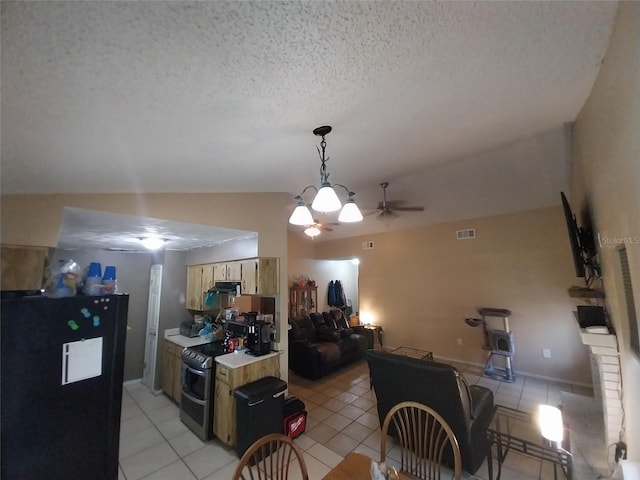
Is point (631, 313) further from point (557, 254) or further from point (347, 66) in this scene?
point (557, 254)

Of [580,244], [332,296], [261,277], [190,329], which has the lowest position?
[190,329]

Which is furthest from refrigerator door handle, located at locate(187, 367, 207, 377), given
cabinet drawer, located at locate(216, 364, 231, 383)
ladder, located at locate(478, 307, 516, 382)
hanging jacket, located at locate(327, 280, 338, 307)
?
hanging jacket, located at locate(327, 280, 338, 307)

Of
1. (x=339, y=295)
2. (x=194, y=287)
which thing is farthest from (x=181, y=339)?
(x=339, y=295)

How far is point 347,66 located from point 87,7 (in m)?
0.85

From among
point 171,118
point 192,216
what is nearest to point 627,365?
point 171,118

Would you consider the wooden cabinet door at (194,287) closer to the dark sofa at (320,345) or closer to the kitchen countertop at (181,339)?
the kitchen countertop at (181,339)

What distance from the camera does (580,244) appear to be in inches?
91.3

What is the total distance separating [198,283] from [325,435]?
8.91 ft

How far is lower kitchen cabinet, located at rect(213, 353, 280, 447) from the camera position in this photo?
8.25 ft

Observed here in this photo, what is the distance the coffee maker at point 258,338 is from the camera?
9.50 feet

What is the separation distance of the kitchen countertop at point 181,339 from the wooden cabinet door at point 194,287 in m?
0.40

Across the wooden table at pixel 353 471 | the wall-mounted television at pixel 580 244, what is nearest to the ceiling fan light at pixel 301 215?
the wooden table at pixel 353 471

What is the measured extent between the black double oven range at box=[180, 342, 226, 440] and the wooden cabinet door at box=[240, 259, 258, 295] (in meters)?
0.78

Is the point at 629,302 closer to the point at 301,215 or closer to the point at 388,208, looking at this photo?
the point at 301,215
